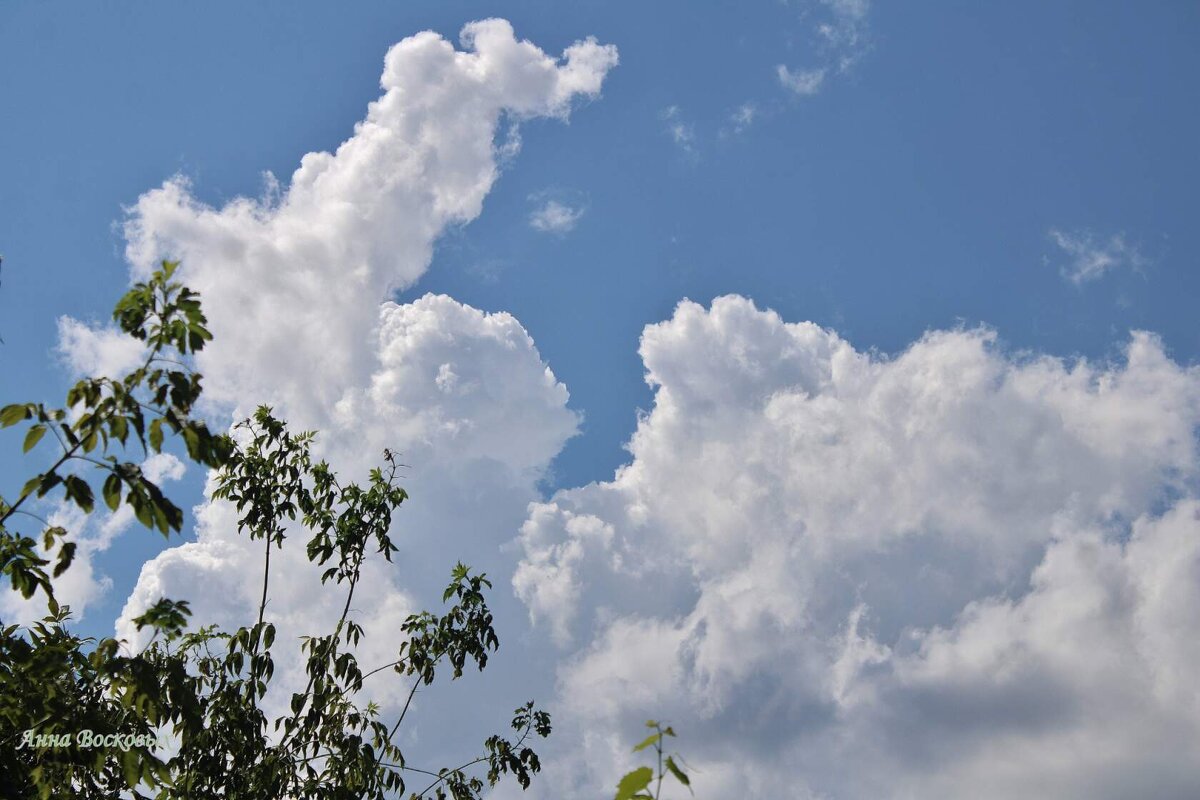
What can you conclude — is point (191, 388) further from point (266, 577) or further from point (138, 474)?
point (266, 577)

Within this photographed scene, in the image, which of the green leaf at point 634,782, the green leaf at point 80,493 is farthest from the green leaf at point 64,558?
the green leaf at point 634,782

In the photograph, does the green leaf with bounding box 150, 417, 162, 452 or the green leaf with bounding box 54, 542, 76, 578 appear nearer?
the green leaf with bounding box 150, 417, 162, 452

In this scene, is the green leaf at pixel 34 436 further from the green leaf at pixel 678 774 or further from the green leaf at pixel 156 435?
the green leaf at pixel 678 774

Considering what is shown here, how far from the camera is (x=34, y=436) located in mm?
4246

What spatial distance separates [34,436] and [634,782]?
3.16 metres

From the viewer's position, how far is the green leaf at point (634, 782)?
8.52 ft

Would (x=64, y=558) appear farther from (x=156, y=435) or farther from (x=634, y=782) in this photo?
(x=634, y=782)

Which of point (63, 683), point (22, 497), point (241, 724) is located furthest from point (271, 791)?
point (22, 497)

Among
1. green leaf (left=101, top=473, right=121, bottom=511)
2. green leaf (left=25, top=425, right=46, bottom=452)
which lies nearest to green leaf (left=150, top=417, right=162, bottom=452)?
green leaf (left=101, top=473, right=121, bottom=511)

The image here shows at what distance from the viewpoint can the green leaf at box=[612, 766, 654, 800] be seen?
260 centimetres

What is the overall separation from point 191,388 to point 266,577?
7.30 m

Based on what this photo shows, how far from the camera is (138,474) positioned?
4.13m

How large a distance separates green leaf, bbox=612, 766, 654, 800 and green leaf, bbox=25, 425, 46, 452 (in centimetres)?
310

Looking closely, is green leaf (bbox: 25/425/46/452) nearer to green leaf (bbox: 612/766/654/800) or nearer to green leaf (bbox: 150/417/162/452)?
green leaf (bbox: 150/417/162/452)
